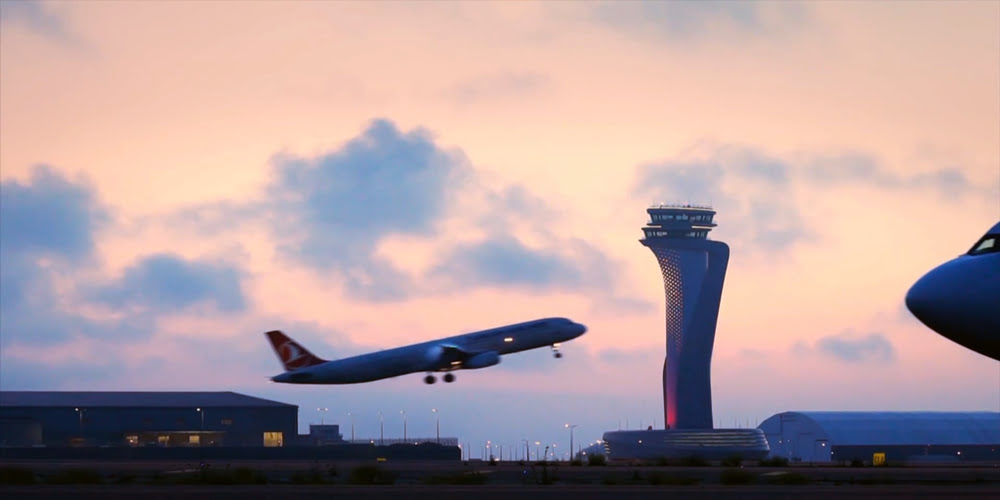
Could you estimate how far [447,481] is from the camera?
46.2 meters

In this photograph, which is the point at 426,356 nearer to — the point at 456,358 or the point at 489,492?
the point at 456,358

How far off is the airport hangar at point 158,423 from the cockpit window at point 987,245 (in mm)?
128313

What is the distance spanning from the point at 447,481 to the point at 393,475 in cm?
677

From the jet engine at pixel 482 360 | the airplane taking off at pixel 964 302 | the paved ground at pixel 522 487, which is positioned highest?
the jet engine at pixel 482 360

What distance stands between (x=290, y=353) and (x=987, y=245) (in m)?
95.4

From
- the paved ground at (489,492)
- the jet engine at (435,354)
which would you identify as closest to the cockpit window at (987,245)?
the paved ground at (489,492)

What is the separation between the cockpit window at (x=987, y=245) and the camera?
949 inches

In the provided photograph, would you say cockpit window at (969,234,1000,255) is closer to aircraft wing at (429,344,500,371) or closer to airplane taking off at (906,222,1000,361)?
airplane taking off at (906,222,1000,361)

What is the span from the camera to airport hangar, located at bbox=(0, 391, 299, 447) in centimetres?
14812

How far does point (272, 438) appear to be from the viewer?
149125mm

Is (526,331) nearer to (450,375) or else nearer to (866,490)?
(450,375)

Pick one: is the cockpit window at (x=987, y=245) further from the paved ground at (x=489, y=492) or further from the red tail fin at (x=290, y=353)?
the red tail fin at (x=290, y=353)

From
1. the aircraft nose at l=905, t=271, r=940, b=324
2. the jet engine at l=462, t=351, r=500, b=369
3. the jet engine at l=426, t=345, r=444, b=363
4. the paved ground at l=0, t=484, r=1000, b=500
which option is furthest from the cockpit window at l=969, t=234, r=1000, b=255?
the jet engine at l=426, t=345, r=444, b=363

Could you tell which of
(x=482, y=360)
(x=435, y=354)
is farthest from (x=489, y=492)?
(x=435, y=354)
